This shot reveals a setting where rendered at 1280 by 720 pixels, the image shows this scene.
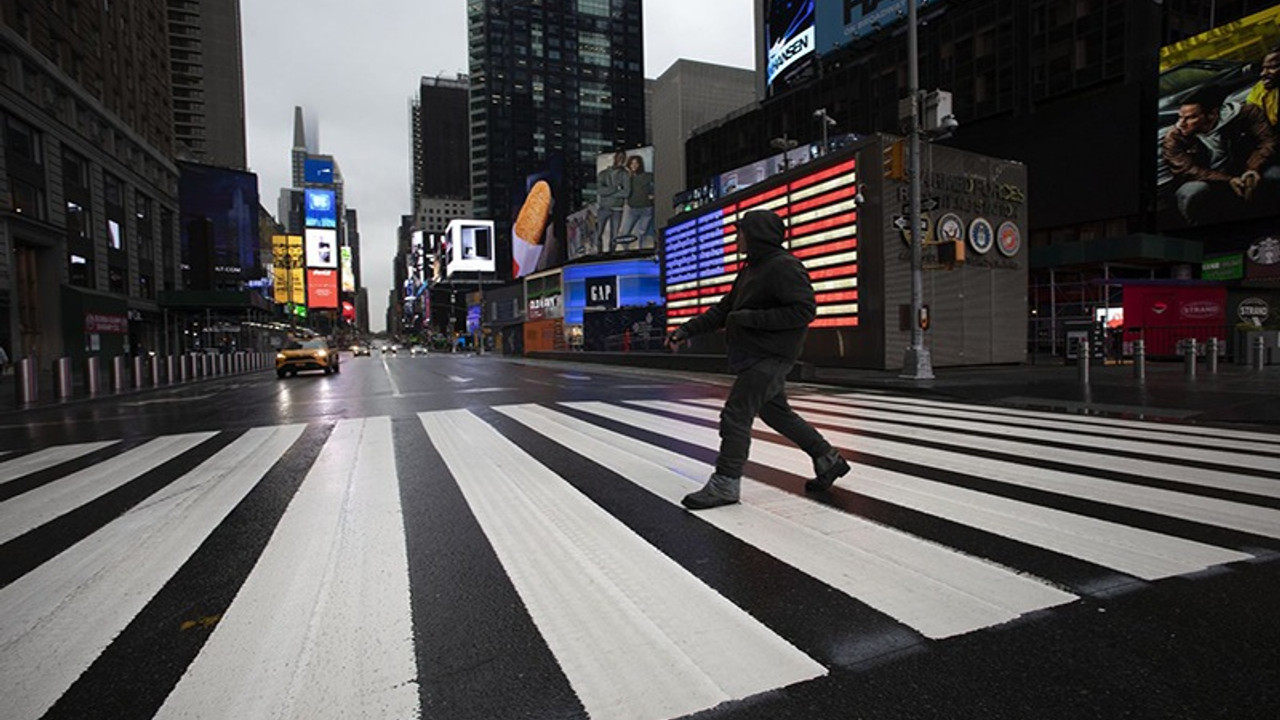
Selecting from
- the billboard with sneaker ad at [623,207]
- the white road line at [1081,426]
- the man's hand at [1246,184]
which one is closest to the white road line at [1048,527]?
the white road line at [1081,426]

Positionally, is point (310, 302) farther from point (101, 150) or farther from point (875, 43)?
point (875, 43)

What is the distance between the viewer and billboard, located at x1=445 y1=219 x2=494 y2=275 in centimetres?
10981

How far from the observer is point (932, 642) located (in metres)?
2.15

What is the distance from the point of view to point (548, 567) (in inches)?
115

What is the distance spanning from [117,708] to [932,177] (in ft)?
64.0

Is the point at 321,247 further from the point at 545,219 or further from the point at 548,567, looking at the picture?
the point at 548,567

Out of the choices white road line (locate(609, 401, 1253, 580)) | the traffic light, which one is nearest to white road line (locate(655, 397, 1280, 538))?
white road line (locate(609, 401, 1253, 580))

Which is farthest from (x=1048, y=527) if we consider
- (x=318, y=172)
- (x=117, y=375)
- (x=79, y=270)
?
(x=318, y=172)

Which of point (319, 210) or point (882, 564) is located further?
point (319, 210)

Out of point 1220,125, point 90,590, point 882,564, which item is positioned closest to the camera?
point 90,590

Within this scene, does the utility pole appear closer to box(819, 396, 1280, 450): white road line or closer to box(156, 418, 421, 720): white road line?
box(819, 396, 1280, 450): white road line

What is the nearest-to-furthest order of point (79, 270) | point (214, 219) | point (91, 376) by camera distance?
1. point (91, 376)
2. point (79, 270)
3. point (214, 219)

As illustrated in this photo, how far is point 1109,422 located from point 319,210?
402 feet

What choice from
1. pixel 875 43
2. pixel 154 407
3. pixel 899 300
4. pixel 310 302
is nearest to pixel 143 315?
pixel 154 407
